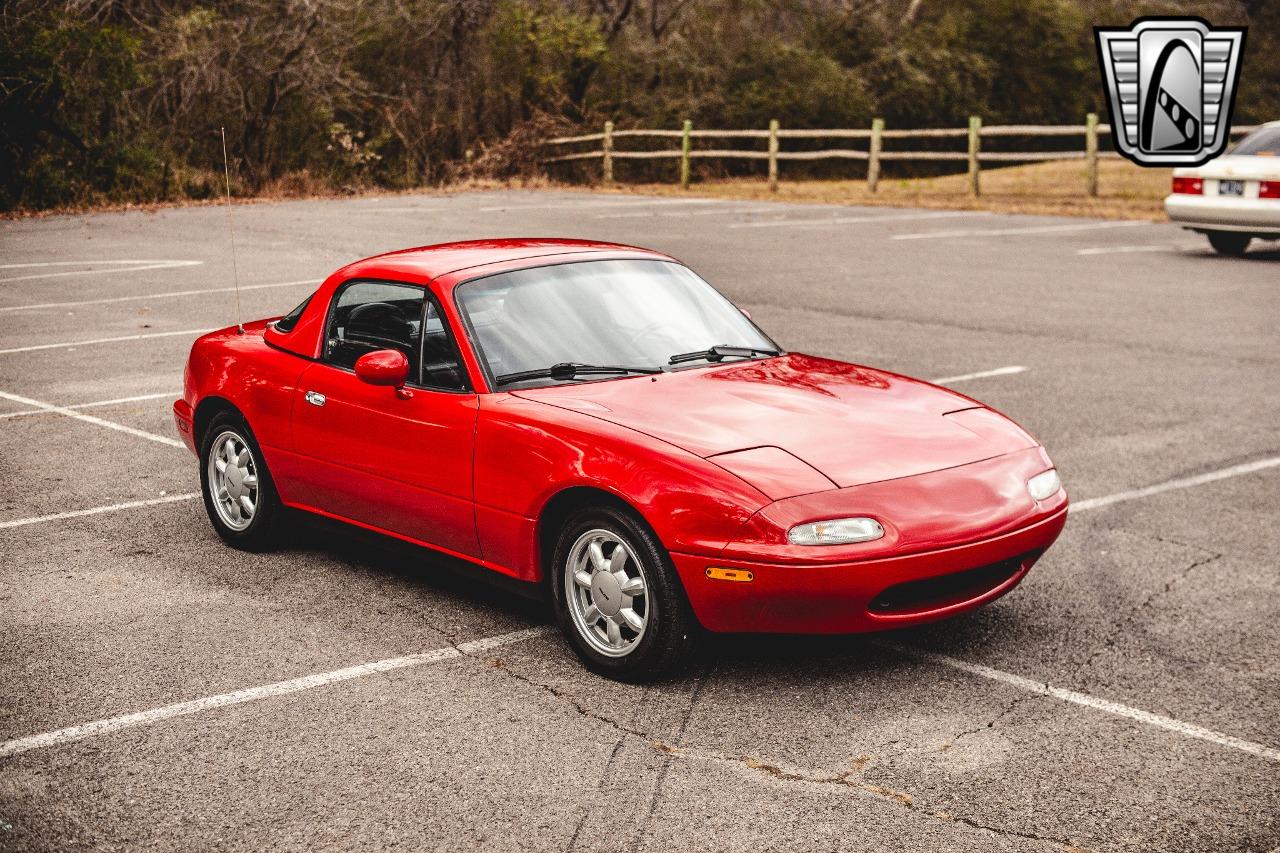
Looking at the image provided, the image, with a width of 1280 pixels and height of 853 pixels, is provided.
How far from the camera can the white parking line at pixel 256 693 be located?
176 inches

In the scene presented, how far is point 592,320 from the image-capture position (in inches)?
225

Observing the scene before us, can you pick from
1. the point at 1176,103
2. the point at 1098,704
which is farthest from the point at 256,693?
the point at 1176,103

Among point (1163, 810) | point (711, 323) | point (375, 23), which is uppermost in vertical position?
point (375, 23)

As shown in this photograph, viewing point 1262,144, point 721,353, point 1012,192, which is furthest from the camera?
point 1012,192

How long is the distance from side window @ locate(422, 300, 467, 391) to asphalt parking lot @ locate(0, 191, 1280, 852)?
72cm

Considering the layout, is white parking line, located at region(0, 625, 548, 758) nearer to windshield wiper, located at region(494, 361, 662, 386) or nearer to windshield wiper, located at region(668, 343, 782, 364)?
windshield wiper, located at region(494, 361, 662, 386)

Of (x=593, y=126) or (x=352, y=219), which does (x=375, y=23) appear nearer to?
(x=593, y=126)

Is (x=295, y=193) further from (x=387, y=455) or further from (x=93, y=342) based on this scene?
(x=387, y=455)

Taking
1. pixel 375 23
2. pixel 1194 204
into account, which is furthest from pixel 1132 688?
pixel 375 23

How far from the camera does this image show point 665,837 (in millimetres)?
3801

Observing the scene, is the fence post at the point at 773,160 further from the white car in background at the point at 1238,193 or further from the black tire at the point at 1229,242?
the white car in background at the point at 1238,193

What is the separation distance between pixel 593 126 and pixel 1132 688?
3453 centimetres

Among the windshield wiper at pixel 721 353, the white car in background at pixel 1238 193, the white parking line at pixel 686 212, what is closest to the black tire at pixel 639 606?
the windshield wiper at pixel 721 353

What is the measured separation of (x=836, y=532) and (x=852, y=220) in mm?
20884
